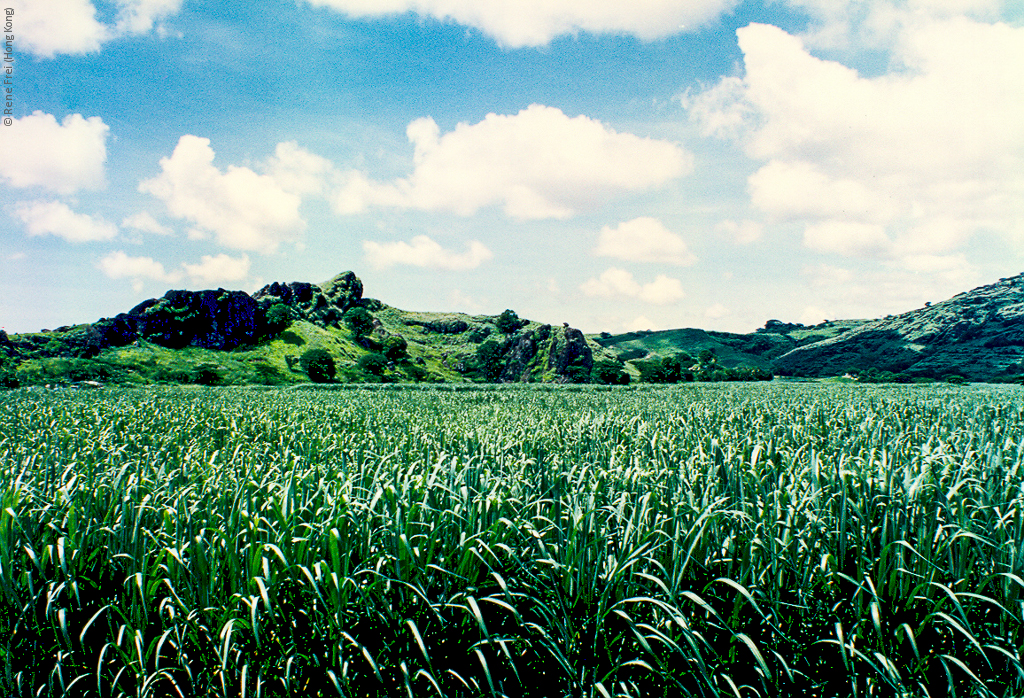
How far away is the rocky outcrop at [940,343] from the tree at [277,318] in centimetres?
13980

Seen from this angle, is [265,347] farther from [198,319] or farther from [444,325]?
[444,325]

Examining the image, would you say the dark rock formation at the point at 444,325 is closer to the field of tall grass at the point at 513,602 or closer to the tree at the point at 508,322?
the tree at the point at 508,322

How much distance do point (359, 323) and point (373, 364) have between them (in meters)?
34.9

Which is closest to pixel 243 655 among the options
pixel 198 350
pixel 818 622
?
pixel 818 622

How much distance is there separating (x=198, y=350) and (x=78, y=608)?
11212 centimetres

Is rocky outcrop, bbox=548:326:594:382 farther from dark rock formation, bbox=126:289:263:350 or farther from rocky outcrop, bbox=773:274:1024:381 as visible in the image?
dark rock formation, bbox=126:289:263:350

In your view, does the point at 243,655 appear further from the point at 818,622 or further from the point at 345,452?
the point at 345,452

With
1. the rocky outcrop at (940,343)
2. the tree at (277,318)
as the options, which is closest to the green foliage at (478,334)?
the tree at (277,318)

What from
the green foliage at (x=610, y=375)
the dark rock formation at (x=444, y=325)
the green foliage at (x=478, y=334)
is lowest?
the green foliage at (x=610, y=375)

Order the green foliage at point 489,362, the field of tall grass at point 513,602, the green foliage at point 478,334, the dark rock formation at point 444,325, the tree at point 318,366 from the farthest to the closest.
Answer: the dark rock formation at point 444,325 → the green foliage at point 478,334 → the green foliage at point 489,362 → the tree at point 318,366 → the field of tall grass at point 513,602

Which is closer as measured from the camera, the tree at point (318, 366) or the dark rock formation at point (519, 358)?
the tree at point (318, 366)

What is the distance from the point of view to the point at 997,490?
4.21m

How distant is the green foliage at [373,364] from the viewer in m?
103

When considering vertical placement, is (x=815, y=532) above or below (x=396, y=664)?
above
